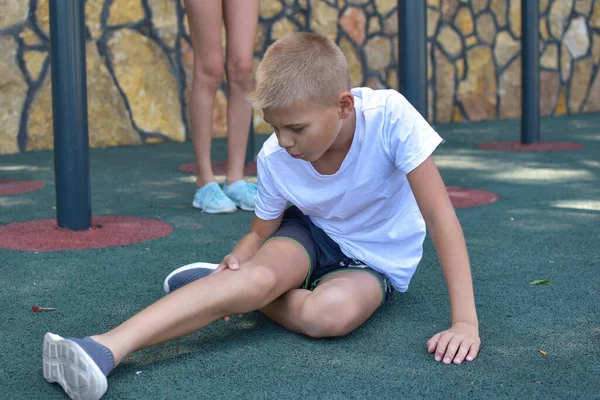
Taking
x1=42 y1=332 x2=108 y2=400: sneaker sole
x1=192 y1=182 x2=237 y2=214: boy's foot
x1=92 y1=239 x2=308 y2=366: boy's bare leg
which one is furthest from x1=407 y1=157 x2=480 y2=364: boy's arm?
x1=192 y1=182 x2=237 y2=214: boy's foot

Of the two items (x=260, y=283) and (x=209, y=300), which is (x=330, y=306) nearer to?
(x=260, y=283)

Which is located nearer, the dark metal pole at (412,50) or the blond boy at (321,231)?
the blond boy at (321,231)

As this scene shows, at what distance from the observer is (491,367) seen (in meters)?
1.74

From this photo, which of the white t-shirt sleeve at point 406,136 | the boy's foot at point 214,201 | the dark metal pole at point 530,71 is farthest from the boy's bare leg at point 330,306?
the dark metal pole at point 530,71

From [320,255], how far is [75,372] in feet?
2.60

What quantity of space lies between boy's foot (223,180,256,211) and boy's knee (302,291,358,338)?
1.63 metres

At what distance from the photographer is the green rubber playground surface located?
1.64 m

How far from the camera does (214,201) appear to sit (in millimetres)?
3473

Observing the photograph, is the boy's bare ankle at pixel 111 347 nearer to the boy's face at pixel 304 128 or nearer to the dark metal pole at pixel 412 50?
the boy's face at pixel 304 128

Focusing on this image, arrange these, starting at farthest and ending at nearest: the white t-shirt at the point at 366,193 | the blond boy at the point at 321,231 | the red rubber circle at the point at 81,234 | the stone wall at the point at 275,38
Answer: the stone wall at the point at 275,38 → the red rubber circle at the point at 81,234 → the white t-shirt at the point at 366,193 → the blond boy at the point at 321,231

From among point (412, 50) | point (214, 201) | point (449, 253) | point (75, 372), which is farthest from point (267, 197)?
point (412, 50)

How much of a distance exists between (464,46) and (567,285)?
A: 18.2 feet

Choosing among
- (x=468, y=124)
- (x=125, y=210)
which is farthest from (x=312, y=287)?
(x=468, y=124)

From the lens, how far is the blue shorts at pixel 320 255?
7.06 feet
